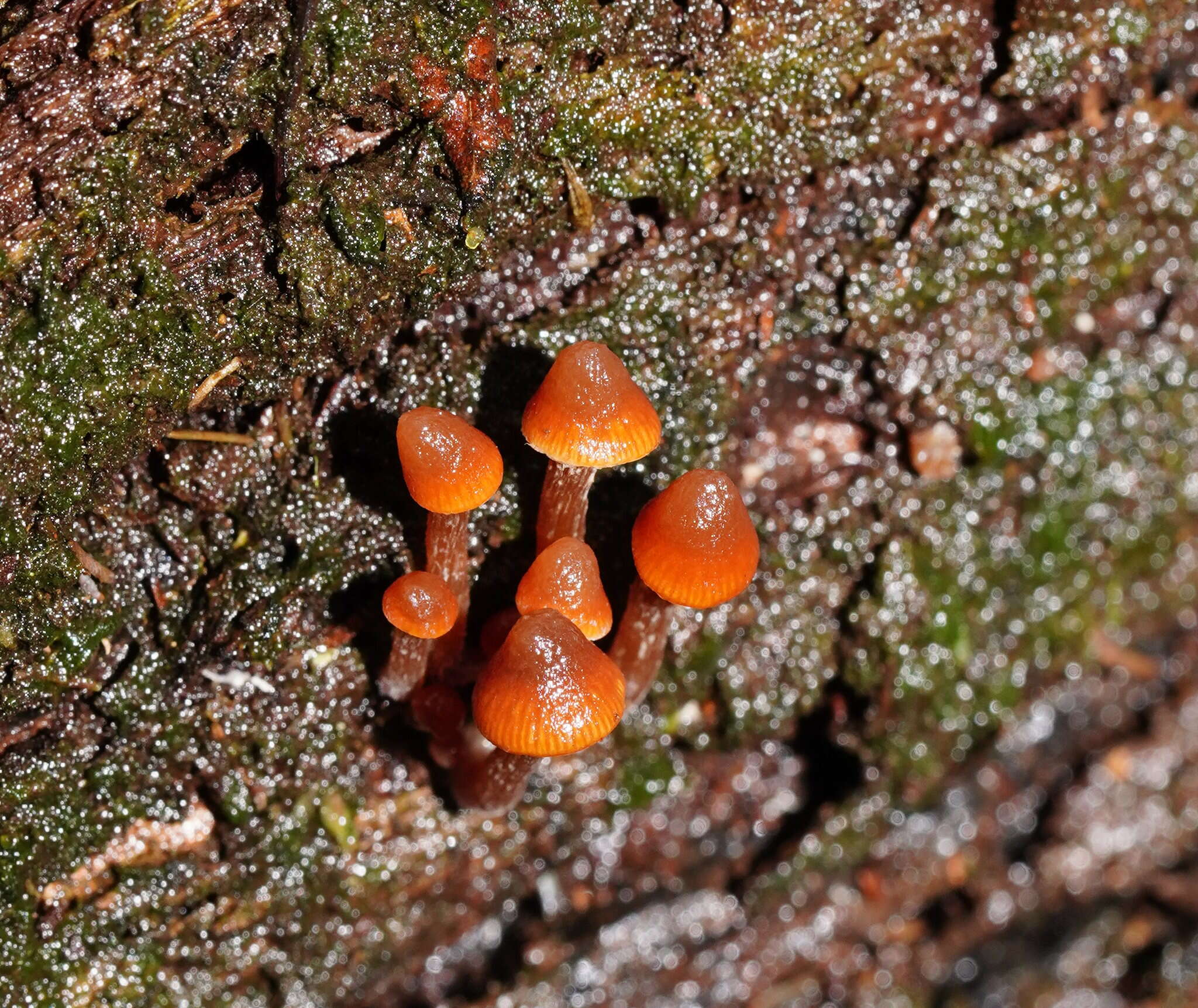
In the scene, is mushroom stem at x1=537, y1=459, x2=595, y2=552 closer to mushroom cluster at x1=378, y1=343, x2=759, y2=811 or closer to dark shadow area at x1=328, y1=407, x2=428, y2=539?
mushroom cluster at x1=378, y1=343, x2=759, y2=811

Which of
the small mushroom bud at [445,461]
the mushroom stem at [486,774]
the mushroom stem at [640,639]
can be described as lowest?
the mushroom stem at [486,774]

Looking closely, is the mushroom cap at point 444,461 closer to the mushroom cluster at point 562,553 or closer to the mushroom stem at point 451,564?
the mushroom cluster at point 562,553

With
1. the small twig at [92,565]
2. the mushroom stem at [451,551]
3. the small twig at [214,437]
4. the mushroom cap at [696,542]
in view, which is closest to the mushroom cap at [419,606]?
the mushroom stem at [451,551]

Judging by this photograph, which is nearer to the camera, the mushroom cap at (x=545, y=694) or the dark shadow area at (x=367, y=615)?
the mushroom cap at (x=545, y=694)

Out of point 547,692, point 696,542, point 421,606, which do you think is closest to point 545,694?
point 547,692

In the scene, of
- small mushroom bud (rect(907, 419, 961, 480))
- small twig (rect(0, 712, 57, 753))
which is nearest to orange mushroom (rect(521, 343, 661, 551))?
small mushroom bud (rect(907, 419, 961, 480))

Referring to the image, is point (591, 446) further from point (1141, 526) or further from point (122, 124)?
point (1141, 526)

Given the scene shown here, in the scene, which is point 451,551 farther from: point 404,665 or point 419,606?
point 404,665

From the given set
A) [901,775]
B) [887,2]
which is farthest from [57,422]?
[901,775]
